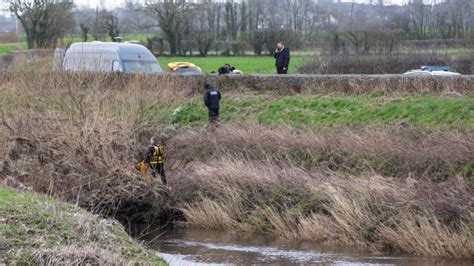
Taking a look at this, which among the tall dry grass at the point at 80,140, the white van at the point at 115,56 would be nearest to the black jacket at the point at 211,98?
the tall dry grass at the point at 80,140

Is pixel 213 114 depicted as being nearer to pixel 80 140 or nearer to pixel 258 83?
pixel 258 83

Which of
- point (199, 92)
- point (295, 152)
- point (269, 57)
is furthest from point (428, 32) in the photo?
point (295, 152)

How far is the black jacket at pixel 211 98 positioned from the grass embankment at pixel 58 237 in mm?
11856

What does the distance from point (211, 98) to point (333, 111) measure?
11.5 ft

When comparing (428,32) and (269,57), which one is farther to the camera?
(428,32)

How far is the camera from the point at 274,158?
20969mm

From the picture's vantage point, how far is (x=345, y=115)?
23.9 m

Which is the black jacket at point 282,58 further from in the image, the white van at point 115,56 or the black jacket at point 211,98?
the black jacket at point 211,98

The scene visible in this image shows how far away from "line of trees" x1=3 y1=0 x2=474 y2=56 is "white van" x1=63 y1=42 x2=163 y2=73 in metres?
10.4

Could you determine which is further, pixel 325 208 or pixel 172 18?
pixel 172 18

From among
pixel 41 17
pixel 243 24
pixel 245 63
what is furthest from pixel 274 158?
pixel 243 24

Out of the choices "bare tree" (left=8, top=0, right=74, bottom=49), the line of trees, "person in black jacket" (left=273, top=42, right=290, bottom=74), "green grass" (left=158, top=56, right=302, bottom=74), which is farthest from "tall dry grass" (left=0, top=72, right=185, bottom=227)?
"bare tree" (left=8, top=0, right=74, bottom=49)

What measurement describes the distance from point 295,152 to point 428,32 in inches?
1731

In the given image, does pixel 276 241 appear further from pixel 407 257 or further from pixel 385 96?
pixel 385 96
